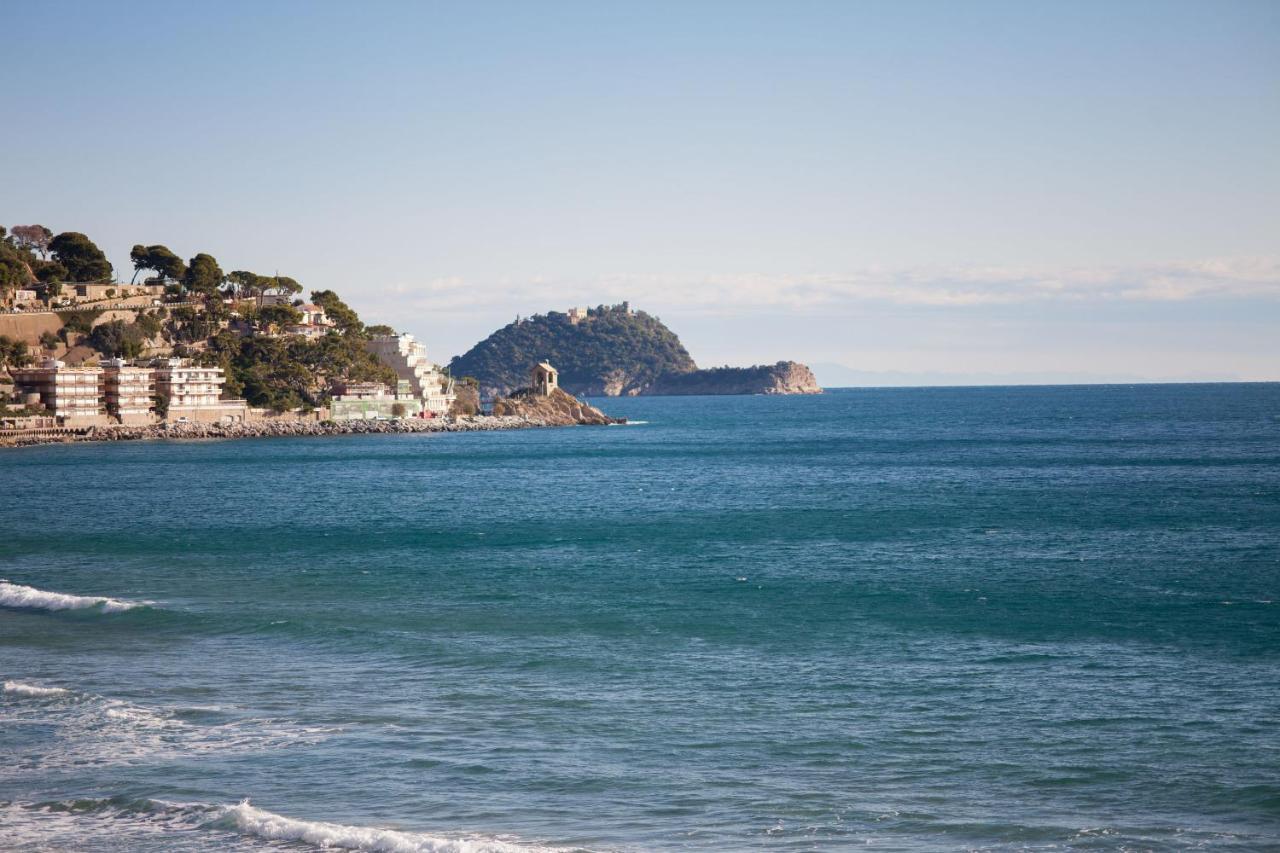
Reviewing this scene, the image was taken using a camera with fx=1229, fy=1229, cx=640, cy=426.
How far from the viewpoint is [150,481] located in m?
66.8

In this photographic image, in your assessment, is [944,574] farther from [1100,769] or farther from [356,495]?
[356,495]

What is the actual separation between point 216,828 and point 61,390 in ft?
351

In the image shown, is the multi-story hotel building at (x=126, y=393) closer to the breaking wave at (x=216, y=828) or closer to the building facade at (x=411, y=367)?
the building facade at (x=411, y=367)

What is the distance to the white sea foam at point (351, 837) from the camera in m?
13.3

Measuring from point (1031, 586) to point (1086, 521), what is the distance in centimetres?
1585

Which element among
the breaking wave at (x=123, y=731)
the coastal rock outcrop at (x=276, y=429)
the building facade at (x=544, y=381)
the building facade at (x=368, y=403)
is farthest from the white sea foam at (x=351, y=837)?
the building facade at (x=544, y=381)

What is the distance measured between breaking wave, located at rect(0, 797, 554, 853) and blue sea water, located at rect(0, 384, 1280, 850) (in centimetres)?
5

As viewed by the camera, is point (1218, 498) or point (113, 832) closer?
point (113, 832)

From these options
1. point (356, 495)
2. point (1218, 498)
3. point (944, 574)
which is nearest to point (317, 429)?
point (356, 495)

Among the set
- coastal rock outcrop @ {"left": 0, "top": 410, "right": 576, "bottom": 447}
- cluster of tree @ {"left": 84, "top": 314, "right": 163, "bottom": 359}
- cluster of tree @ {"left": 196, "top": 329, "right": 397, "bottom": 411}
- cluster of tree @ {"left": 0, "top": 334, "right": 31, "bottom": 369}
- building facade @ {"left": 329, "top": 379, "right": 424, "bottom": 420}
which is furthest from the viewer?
building facade @ {"left": 329, "top": 379, "right": 424, "bottom": 420}

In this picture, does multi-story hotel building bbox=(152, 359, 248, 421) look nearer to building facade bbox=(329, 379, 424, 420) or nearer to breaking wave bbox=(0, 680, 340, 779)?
building facade bbox=(329, 379, 424, 420)

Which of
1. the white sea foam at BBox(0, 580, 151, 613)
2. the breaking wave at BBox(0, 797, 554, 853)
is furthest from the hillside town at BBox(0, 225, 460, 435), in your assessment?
the breaking wave at BBox(0, 797, 554, 853)

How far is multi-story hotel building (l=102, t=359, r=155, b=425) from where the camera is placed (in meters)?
115

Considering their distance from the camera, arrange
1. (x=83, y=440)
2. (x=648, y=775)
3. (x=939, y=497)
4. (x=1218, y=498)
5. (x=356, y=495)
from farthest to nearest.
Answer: (x=83, y=440) → (x=356, y=495) → (x=939, y=497) → (x=1218, y=498) → (x=648, y=775)
